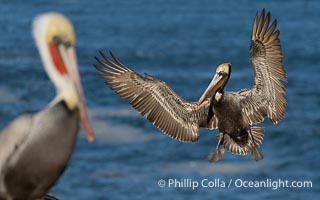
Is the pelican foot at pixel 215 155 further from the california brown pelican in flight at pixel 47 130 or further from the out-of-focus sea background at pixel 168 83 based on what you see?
the out-of-focus sea background at pixel 168 83

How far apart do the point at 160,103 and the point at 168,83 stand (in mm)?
65744

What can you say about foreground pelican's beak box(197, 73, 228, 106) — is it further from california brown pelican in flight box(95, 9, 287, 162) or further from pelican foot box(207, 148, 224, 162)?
pelican foot box(207, 148, 224, 162)

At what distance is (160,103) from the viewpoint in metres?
14.4

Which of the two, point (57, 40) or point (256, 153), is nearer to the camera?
point (57, 40)

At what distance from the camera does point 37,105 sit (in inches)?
2931

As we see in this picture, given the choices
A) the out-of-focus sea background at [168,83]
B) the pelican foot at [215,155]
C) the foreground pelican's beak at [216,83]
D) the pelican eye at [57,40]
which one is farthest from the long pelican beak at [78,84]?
the out-of-focus sea background at [168,83]

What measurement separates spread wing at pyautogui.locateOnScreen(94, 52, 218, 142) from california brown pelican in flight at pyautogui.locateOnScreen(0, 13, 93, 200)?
5.38 meters

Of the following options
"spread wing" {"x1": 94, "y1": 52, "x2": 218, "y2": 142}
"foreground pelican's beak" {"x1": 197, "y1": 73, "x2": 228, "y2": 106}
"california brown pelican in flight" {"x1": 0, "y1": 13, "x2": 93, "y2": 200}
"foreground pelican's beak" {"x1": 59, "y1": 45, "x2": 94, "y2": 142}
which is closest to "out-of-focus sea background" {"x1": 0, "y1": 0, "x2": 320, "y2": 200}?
"spread wing" {"x1": 94, "y1": 52, "x2": 218, "y2": 142}

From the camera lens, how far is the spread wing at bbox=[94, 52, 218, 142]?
46.7 ft

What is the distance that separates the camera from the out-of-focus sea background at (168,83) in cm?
6197

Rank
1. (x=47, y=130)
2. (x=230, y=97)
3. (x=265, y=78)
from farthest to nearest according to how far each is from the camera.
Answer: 1. (x=265, y=78)
2. (x=230, y=97)
3. (x=47, y=130)

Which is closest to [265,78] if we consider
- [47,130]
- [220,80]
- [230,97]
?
[230,97]

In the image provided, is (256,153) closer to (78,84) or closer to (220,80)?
(220,80)

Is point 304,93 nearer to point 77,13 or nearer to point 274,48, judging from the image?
point 77,13
